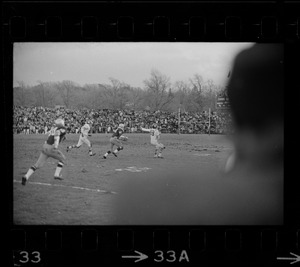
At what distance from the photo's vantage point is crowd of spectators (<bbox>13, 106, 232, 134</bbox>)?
3.79m

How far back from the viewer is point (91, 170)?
3.83 meters

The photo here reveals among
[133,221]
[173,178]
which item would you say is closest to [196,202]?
[173,178]

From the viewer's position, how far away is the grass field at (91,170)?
3768mm

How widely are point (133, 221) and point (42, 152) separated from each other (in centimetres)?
92
